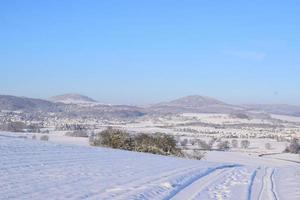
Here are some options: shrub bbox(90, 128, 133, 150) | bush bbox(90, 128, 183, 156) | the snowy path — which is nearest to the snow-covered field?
the snowy path

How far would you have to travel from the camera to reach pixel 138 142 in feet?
179

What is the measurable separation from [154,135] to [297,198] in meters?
42.9

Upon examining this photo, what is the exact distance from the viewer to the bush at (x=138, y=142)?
5225 centimetres

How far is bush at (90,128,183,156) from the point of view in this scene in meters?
52.2

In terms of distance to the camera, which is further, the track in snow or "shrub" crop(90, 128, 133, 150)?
"shrub" crop(90, 128, 133, 150)

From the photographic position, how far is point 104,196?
1250cm

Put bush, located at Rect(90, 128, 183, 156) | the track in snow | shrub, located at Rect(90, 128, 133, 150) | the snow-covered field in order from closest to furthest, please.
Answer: the snow-covered field → the track in snow → bush, located at Rect(90, 128, 183, 156) → shrub, located at Rect(90, 128, 133, 150)

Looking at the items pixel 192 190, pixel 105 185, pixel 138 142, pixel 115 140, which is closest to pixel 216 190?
pixel 192 190

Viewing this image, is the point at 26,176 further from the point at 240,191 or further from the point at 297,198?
the point at 297,198

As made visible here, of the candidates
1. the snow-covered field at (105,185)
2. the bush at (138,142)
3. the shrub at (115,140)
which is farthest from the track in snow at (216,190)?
the shrub at (115,140)

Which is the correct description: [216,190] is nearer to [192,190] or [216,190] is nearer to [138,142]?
[192,190]

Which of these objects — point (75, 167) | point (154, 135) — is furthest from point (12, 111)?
point (75, 167)

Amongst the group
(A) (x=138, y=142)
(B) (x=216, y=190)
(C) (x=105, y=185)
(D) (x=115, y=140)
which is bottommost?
(B) (x=216, y=190)

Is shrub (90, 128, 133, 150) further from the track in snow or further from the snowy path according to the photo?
the snowy path
